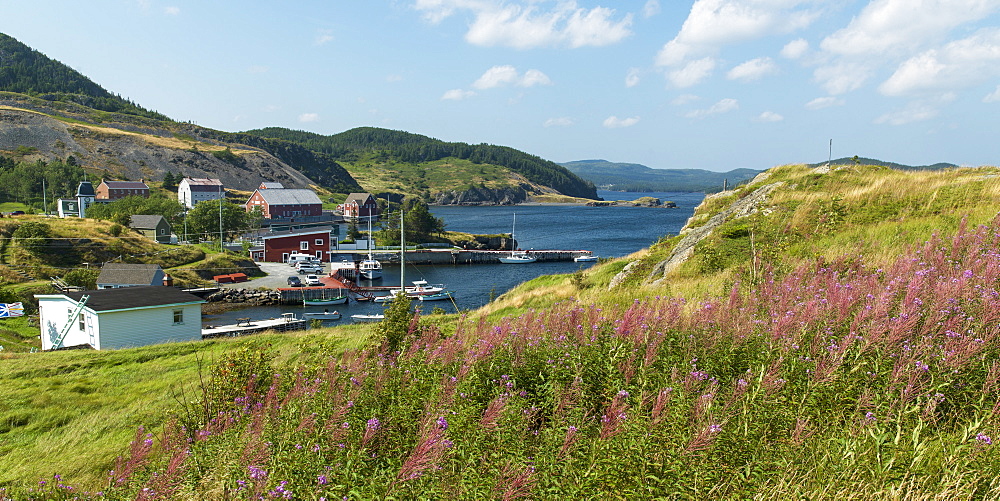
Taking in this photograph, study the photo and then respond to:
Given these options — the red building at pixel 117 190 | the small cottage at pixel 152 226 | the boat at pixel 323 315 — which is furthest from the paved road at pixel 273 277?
the red building at pixel 117 190

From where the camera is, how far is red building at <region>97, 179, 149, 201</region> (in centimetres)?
10619

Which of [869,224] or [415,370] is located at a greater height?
[869,224]

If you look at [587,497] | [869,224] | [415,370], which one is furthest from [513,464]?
[869,224]

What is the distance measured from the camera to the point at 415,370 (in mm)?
5684

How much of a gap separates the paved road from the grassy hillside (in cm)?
5125

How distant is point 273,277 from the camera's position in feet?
195

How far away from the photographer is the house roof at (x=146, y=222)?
7038 cm

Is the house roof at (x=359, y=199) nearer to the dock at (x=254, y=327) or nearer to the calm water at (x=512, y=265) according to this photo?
the calm water at (x=512, y=265)

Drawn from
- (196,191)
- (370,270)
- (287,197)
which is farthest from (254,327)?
(196,191)

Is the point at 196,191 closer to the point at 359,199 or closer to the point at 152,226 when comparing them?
the point at 359,199

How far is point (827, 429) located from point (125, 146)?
173 meters

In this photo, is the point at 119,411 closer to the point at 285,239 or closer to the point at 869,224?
the point at 869,224

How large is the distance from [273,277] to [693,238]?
5149cm

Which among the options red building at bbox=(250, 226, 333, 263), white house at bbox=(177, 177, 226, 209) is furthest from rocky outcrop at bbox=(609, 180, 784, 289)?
white house at bbox=(177, 177, 226, 209)
